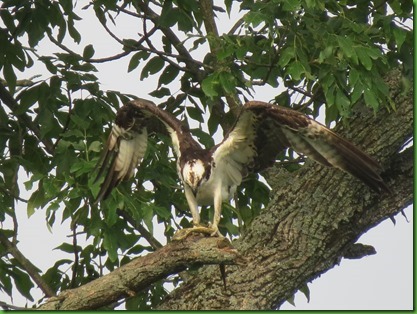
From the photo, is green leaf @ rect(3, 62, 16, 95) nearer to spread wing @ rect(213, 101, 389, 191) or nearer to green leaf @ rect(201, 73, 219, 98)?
spread wing @ rect(213, 101, 389, 191)

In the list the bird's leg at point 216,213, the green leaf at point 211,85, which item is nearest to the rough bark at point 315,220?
the bird's leg at point 216,213

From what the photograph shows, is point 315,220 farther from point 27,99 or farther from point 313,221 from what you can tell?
point 27,99

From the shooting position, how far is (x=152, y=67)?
8109mm

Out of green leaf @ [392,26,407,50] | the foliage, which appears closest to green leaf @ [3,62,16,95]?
the foliage

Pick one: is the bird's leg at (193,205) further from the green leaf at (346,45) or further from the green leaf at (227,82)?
the green leaf at (346,45)

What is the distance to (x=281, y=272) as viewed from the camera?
6926mm

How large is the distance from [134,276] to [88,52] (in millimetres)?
2021

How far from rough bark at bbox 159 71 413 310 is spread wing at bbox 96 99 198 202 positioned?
0.82 m

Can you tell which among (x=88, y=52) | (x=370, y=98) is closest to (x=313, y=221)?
(x=370, y=98)

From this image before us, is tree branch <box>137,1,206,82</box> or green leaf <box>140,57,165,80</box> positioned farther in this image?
tree branch <box>137,1,206,82</box>

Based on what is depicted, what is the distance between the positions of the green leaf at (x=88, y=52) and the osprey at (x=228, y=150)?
672 millimetres

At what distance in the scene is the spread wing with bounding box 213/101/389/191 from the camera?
6.64m

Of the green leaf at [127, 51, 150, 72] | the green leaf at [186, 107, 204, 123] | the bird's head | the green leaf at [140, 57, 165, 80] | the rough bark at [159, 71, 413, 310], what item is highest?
the green leaf at [127, 51, 150, 72]

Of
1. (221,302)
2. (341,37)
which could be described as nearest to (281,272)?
(221,302)
